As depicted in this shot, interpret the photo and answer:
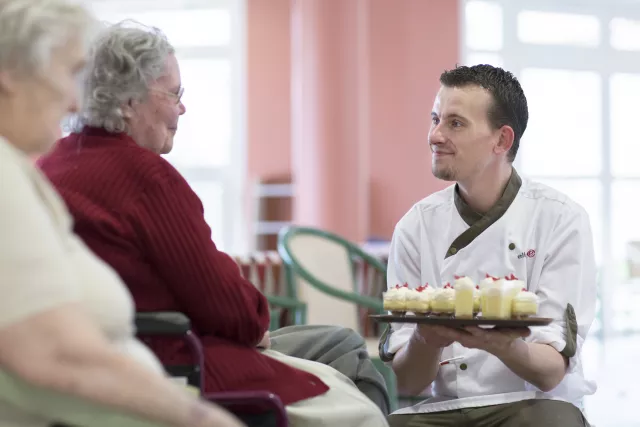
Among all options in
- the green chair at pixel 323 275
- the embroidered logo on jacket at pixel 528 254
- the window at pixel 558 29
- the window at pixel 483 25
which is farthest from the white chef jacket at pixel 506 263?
the window at pixel 558 29

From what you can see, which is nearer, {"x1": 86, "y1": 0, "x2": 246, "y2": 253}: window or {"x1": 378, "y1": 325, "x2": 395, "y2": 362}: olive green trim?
{"x1": 378, "y1": 325, "x2": 395, "y2": 362}: olive green trim

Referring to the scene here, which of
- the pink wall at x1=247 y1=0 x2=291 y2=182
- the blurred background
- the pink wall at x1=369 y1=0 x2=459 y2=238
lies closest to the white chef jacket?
the blurred background

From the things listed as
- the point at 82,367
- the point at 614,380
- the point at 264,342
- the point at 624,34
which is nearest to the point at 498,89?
the point at 264,342

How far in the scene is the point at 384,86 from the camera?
922 centimetres

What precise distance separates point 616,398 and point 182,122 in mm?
5713

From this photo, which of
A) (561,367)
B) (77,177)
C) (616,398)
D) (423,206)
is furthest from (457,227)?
(616,398)

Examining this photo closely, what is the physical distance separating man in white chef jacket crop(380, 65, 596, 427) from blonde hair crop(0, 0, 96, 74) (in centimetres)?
95

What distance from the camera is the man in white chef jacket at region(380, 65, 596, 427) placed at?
201 centimetres

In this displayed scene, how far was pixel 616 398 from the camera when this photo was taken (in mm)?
5230

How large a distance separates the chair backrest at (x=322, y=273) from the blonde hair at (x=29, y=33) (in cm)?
261

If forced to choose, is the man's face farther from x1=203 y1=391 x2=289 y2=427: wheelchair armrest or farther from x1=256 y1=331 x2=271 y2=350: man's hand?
x1=203 y1=391 x2=289 y2=427: wheelchair armrest

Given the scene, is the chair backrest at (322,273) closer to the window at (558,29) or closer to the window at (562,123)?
the window at (562,123)

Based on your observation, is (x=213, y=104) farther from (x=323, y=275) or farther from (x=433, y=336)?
(x=433, y=336)

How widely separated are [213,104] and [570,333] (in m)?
7.94
